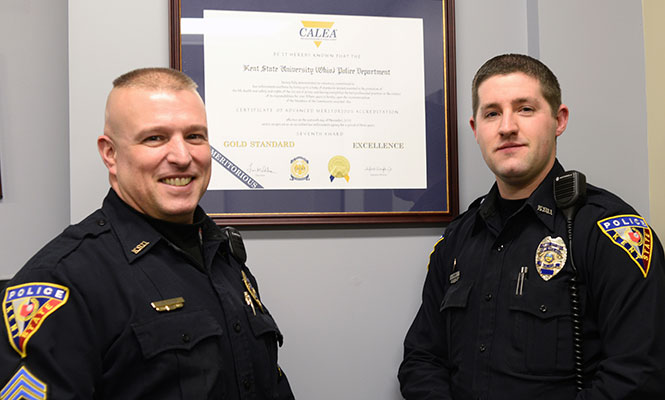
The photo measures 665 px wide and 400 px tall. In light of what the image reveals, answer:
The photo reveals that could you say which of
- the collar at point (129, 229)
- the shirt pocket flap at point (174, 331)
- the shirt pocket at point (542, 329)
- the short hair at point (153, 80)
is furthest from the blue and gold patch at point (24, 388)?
the shirt pocket at point (542, 329)

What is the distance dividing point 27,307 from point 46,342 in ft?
0.27

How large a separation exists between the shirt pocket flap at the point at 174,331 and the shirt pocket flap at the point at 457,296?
69 cm

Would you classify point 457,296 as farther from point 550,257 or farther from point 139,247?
point 139,247

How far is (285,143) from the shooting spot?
5.74 ft

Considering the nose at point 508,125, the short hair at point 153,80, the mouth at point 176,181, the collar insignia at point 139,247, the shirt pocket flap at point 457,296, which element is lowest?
the shirt pocket flap at point 457,296

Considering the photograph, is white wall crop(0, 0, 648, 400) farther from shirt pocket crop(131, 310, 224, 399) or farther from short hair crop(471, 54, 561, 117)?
shirt pocket crop(131, 310, 224, 399)

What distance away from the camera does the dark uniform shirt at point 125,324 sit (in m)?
0.93

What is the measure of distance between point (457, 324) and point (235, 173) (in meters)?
0.85

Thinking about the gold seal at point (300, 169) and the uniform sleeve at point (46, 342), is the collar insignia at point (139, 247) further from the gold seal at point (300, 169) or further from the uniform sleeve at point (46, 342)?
the gold seal at point (300, 169)

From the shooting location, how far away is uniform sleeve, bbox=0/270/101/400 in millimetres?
913

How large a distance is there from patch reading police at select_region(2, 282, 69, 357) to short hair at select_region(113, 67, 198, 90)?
471 millimetres

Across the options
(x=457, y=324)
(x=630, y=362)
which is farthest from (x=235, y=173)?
(x=630, y=362)
